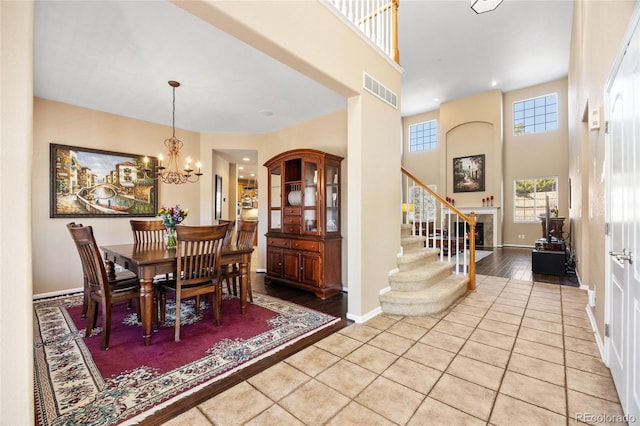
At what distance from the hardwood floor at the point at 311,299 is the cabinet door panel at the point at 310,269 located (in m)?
0.22

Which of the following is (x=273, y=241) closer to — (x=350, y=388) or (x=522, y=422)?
(x=350, y=388)

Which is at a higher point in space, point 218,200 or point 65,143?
point 65,143

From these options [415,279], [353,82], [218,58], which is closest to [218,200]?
[218,58]

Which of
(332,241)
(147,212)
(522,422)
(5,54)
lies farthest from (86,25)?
(522,422)

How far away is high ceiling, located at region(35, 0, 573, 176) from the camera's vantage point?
2.54 metres

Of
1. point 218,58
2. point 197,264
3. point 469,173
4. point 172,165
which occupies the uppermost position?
point 218,58

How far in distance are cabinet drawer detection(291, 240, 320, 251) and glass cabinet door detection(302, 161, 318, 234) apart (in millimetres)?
170

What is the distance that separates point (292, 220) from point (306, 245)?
0.52 metres

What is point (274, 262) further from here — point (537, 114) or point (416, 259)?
point (537, 114)

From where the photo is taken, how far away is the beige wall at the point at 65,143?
13.1ft

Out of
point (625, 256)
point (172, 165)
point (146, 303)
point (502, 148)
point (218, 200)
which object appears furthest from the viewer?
point (502, 148)

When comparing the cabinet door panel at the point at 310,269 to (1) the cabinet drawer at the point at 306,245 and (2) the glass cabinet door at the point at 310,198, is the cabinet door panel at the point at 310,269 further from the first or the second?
(2) the glass cabinet door at the point at 310,198

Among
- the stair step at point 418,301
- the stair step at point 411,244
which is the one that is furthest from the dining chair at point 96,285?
the stair step at point 411,244

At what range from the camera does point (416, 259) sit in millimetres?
3836
